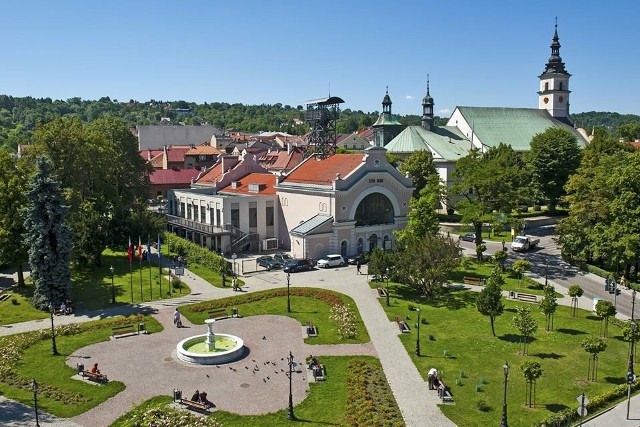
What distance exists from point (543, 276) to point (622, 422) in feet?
87.3

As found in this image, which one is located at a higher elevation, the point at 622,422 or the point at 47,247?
the point at 47,247

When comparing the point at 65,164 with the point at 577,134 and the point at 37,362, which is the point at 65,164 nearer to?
the point at 37,362

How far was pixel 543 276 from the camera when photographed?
48.6 metres

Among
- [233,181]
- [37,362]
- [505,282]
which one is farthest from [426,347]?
[233,181]

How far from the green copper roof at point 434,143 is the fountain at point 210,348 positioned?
2290 inches

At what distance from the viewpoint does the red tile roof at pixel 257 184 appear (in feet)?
203

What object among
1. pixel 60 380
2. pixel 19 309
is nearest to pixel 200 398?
pixel 60 380

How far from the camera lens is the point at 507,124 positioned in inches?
3780

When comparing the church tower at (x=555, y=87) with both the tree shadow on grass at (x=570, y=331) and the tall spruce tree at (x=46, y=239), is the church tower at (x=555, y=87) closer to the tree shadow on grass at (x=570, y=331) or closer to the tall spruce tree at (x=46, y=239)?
the tree shadow on grass at (x=570, y=331)

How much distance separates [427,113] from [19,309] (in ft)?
242

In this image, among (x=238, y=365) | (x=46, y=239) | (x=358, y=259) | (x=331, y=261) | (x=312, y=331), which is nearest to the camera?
(x=238, y=365)

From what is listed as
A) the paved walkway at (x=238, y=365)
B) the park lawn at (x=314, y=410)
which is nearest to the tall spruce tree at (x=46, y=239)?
the paved walkway at (x=238, y=365)

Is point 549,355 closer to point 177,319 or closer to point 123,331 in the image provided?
point 177,319

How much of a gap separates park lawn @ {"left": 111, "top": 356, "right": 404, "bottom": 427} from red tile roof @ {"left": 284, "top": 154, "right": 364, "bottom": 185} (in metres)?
30.4
